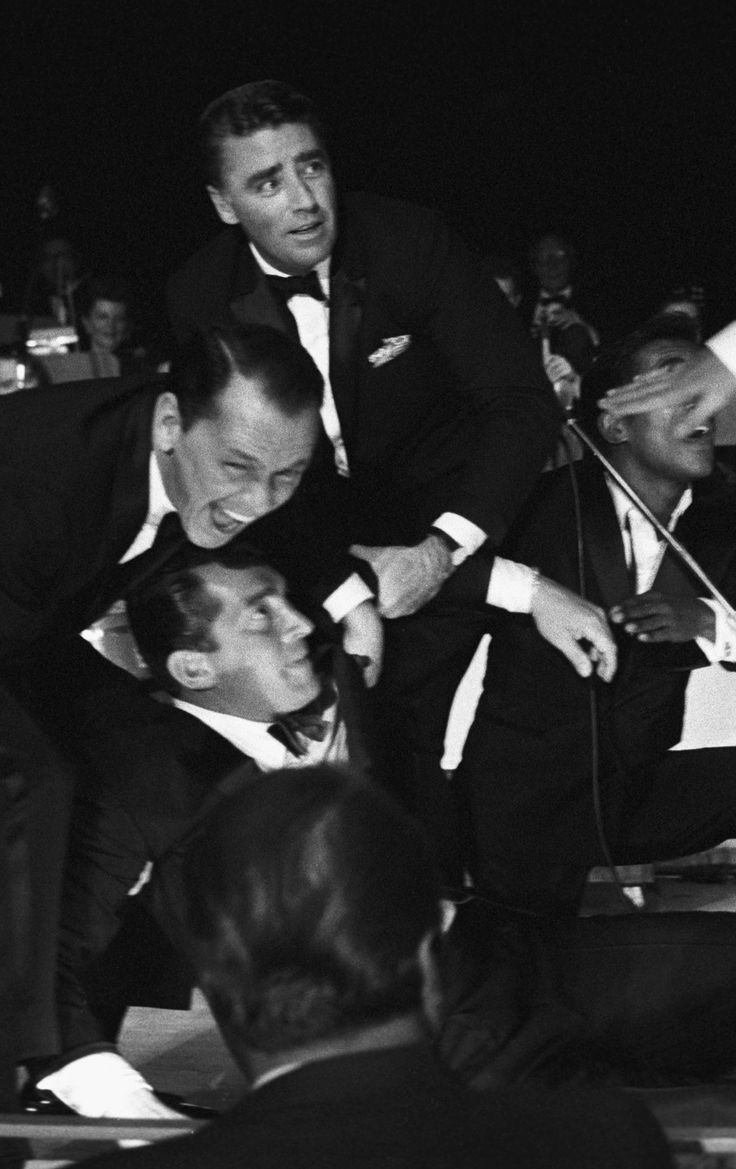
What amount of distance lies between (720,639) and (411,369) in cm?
76

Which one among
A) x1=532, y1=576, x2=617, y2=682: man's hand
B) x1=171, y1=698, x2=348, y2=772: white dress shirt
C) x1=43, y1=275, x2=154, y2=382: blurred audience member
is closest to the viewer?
x1=171, y1=698, x2=348, y2=772: white dress shirt

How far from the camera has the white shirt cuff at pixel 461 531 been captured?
291 cm

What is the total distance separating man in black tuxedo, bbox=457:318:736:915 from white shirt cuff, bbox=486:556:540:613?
0.31 ft

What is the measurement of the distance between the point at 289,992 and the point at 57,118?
773cm

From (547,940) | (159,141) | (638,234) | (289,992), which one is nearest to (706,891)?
(547,940)

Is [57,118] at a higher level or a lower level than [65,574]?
higher

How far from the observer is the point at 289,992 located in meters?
1.08

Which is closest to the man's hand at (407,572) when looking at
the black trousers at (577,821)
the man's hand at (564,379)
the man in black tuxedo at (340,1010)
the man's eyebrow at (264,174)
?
the black trousers at (577,821)

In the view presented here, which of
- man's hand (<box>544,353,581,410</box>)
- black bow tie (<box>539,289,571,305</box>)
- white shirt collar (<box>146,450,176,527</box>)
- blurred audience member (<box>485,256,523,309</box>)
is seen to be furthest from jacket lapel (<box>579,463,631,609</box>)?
black bow tie (<box>539,289,571,305</box>)

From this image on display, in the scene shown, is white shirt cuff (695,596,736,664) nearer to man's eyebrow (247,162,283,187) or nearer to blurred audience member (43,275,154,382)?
man's eyebrow (247,162,283,187)

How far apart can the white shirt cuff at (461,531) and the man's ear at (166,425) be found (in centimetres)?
58

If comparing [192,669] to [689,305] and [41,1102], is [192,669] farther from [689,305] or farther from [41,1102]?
[689,305]

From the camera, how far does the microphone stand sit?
3.17 metres

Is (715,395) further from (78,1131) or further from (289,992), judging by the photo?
(289,992)
